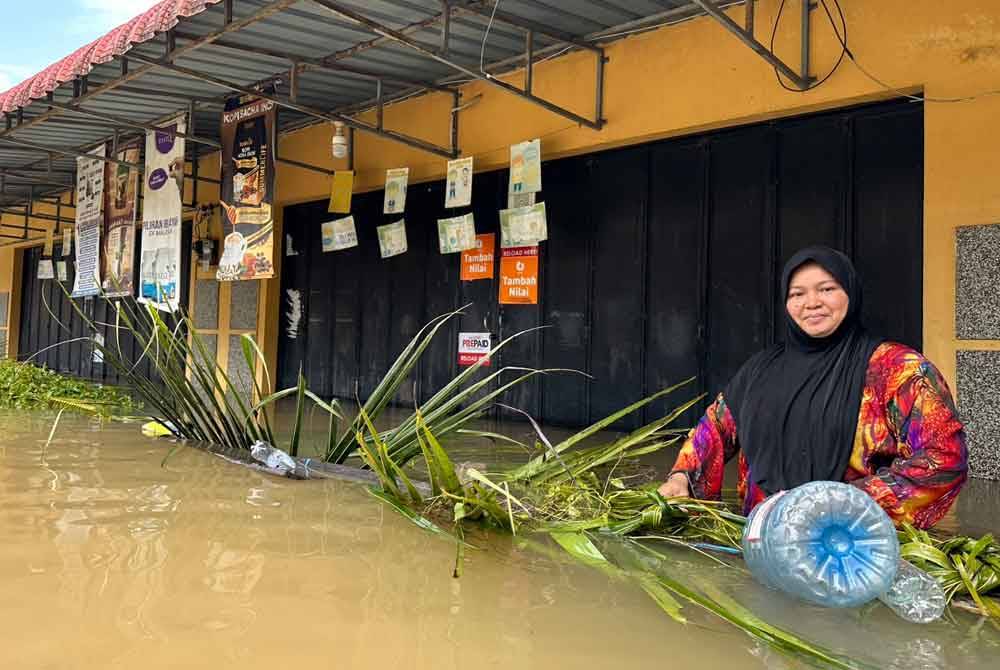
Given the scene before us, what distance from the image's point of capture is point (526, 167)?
22.2ft

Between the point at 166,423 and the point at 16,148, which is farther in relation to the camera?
the point at 16,148

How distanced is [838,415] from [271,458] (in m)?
2.40

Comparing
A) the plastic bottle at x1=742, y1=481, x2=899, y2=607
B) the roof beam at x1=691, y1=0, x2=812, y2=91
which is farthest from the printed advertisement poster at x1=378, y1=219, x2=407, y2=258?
the plastic bottle at x1=742, y1=481, x2=899, y2=607

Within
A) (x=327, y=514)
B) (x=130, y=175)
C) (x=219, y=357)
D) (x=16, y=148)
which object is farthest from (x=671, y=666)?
(x=16, y=148)

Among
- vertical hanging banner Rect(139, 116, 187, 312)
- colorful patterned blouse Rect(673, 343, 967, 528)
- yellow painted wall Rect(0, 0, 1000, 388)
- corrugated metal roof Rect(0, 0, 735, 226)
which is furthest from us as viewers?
vertical hanging banner Rect(139, 116, 187, 312)

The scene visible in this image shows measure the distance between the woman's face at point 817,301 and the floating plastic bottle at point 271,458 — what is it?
222 centimetres

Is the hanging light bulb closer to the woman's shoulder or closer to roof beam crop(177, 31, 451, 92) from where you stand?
roof beam crop(177, 31, 451, 92)

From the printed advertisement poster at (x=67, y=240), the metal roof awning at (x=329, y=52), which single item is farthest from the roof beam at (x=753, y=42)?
the printed advertisement poster at (x=67, y=240)

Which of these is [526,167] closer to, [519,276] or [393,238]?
[519,276]

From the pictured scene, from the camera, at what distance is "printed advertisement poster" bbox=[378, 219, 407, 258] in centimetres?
848

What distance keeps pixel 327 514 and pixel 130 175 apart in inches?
294

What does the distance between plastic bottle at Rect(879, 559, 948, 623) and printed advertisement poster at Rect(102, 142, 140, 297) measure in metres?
8.45

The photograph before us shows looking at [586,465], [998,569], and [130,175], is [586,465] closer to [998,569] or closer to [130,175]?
[998,569]

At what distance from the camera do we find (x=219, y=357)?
35.3 ft
